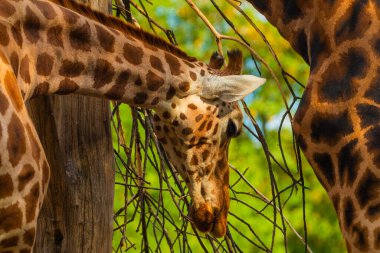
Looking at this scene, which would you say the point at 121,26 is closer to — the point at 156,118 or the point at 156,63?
the point at 156,63

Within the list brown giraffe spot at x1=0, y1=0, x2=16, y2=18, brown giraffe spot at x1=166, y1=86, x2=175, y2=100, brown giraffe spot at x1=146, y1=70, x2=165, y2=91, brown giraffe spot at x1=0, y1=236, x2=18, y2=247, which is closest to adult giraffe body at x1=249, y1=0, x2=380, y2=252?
brown giraffe spot at x1=0, y1=236, x2=18, y2=247

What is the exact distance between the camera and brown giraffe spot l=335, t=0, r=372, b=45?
5.25m

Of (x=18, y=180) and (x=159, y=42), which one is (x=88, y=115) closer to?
(x=159, y=42)

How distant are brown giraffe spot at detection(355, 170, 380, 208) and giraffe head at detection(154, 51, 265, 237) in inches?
80.0

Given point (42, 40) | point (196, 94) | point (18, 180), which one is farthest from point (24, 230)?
point (196, 94)

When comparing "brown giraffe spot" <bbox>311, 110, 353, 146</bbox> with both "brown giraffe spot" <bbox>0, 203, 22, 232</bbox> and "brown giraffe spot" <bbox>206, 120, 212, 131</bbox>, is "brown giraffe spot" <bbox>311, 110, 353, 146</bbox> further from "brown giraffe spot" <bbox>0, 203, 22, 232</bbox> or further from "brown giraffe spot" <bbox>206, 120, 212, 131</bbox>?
"brown giraffe spot" <bbox>206, 120, 212, 131</bbox>

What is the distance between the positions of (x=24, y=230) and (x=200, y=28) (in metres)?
17.7

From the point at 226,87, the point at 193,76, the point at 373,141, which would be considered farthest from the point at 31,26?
the point at 373,141

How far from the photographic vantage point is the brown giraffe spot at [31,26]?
A: 593cm

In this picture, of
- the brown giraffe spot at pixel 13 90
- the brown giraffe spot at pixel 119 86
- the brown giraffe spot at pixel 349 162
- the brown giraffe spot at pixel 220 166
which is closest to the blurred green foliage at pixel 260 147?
the brown giraffe spot at pixel 220 166

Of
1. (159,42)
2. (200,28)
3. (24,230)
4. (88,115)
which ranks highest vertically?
(200,28)

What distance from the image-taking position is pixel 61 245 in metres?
6.63

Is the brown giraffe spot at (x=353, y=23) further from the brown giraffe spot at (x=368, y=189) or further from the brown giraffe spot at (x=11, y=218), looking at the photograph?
the brown giraffe spot at (x=11, y=218)

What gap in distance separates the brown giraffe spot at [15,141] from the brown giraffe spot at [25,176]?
0.19ft
